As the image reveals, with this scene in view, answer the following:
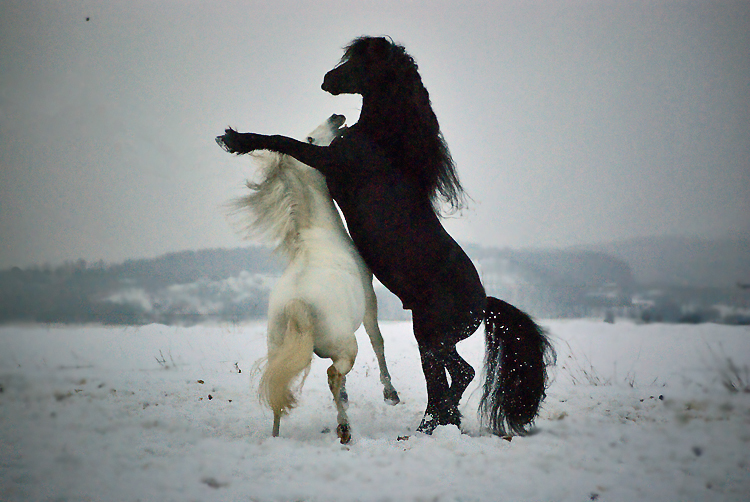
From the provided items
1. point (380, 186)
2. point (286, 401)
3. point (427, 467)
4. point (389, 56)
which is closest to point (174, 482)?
point (286, 401)

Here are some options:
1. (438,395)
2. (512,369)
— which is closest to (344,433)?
(438,395)

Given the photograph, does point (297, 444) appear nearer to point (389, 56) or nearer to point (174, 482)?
point (174, 482)

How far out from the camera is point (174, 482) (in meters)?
1.94

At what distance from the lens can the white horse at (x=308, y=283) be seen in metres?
2.33

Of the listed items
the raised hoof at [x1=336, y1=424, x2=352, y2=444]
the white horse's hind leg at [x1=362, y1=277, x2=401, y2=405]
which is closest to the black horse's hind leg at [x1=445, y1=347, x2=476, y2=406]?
the white horse's hind leg at [x1=362, y1=277, x2=401, y2=405]

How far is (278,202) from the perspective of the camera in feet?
9.00

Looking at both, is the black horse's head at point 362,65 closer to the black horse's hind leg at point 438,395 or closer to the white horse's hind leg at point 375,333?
the white horse's hind leg at point 375,333

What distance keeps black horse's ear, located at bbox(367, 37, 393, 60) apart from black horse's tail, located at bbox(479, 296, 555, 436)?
144 centimetres

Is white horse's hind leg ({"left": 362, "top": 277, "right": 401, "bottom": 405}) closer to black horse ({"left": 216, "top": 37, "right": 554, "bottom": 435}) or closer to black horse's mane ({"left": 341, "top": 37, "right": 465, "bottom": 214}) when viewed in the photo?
black horse ({"left": 216, "top": 37, "right": 554, "bottom": 435})

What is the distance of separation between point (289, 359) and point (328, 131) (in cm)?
134

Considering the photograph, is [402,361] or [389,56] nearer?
[389,56]

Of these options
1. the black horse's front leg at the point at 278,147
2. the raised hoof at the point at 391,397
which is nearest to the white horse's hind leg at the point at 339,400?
the raised hoof at the point at 391,397

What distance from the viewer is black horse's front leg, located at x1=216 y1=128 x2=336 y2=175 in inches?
102

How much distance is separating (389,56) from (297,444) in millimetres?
1943
